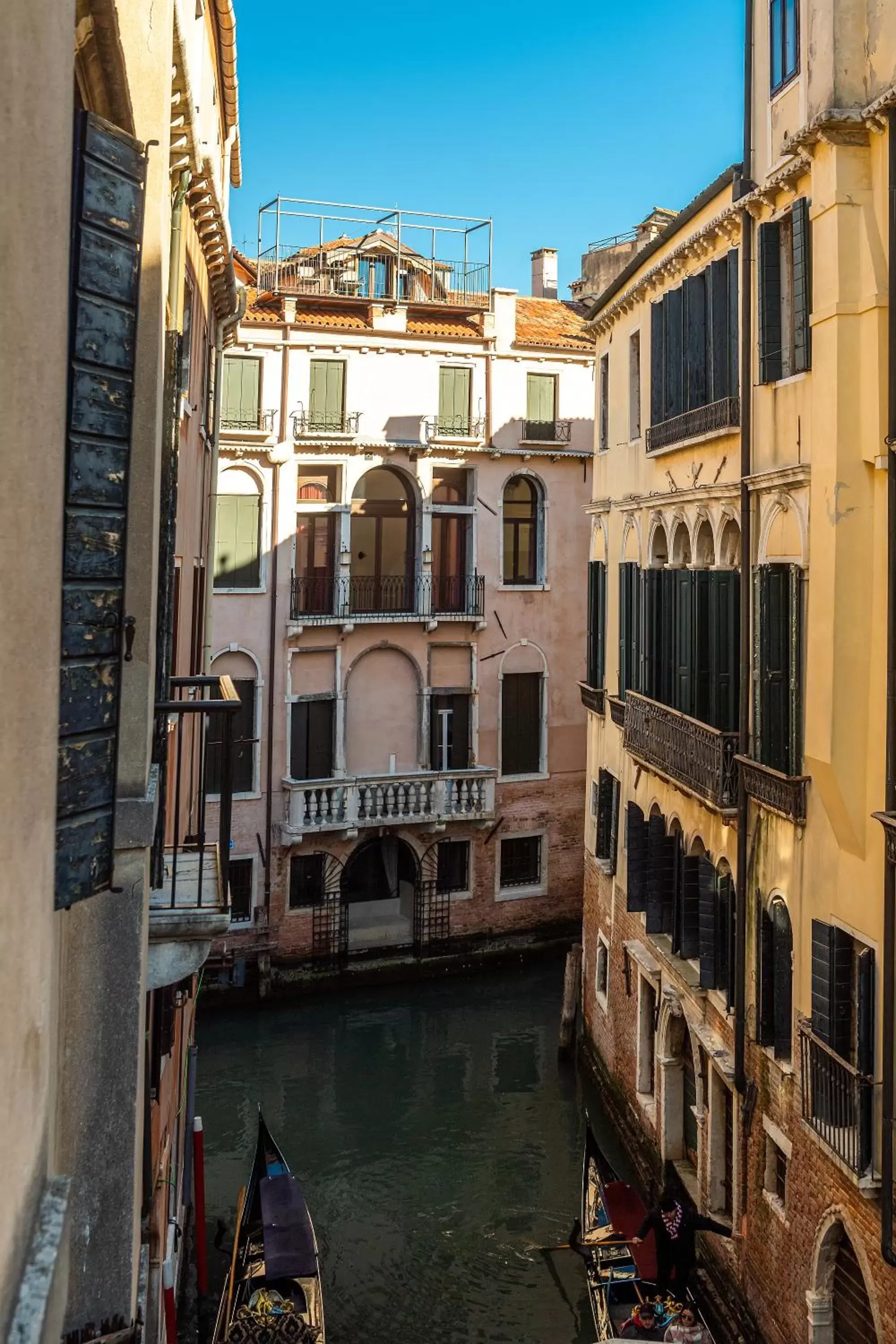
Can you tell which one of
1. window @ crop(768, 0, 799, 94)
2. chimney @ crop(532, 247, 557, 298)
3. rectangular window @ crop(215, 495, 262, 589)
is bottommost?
rectangular window @ crop(215, 495, 262, 589)

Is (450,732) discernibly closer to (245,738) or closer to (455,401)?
(245,738)

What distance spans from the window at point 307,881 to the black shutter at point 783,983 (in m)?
12.9

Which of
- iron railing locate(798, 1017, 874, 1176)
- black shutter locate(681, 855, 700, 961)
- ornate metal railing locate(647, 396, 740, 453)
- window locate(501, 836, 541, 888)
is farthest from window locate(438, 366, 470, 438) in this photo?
Answer: iron railing locate(798, 1017, 874, 1176)

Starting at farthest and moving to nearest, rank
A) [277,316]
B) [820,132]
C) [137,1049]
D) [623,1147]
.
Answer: [277,316]
[623,1147]
[820,132]
[137,1049]

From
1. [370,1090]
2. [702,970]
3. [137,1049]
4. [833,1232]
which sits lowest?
[370,1090]

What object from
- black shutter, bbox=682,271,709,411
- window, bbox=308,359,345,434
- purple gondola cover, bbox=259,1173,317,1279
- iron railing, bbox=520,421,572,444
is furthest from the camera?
iron railing, bbox=520,421,572,444

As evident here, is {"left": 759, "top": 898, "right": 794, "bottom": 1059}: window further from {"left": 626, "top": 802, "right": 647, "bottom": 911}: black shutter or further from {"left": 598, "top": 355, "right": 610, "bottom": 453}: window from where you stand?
{"left": 598, "top": 355, "right": 610, "bottom": 453}: window

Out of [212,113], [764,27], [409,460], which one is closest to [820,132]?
[764,27]

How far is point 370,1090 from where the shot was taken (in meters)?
19.3

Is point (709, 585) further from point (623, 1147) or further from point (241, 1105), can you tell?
point (241, 1105)

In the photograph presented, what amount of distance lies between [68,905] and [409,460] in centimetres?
2016

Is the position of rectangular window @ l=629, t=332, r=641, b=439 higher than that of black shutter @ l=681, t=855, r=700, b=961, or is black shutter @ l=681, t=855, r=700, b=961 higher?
rectangular window @ l=629, t=332, r=641, b=439

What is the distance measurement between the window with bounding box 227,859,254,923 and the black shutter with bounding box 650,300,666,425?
11172 mm

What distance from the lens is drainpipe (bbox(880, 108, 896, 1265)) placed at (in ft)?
29.6
